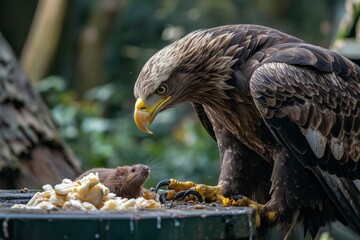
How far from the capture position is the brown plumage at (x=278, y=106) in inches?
221

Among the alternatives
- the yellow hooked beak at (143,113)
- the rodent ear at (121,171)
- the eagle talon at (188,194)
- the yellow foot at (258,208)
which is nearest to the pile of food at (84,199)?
the eagle talon at (188,194)

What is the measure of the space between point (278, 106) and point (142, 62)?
33.1 ft

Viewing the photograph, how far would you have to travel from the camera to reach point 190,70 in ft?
19.3

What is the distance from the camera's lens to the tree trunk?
694cm

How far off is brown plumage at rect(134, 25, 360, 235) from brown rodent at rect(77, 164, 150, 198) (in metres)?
0.31

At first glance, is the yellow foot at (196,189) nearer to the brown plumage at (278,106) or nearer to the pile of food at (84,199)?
the brown plumage at (278,106)

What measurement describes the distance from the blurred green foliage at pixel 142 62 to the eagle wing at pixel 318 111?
5493 mm

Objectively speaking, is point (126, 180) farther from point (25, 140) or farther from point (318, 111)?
point (25, 140)

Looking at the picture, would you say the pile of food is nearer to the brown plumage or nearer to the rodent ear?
the rodent ear

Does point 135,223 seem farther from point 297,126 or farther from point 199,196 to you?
point 297,126

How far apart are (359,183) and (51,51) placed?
9.37 metres

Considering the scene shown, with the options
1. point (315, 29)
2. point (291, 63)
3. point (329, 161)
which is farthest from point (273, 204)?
point (315, 29)

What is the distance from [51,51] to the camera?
14523mm

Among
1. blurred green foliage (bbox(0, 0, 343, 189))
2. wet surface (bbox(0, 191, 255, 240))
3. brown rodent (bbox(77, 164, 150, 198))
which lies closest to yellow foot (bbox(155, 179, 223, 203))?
brown rodent (bbox(77, 164, 150, 198))
